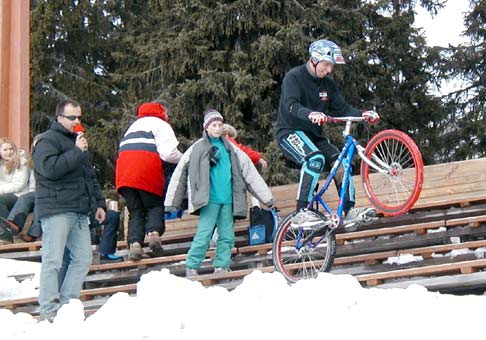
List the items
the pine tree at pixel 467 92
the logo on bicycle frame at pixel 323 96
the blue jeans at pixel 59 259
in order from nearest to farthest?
the blue jeans at pixel 59 259 → the logo on bicycle frame at pixel 323 96 → the pine tree at pixel 467 92

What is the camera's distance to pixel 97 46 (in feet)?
86.6

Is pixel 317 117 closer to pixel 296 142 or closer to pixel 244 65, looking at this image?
pixel 296 142

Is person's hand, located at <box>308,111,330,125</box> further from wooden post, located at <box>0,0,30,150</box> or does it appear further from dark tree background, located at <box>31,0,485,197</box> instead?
dark tree background, located at <box>31,0,485,197</box>

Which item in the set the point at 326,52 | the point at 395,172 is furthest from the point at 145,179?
the point at 395,172

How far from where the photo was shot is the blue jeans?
8656 mm

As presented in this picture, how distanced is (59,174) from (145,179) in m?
2.25

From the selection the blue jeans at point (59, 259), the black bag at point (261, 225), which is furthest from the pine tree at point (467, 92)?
the blue jeans at point (59, 259)

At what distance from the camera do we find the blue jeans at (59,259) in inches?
341

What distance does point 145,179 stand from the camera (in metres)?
10.8

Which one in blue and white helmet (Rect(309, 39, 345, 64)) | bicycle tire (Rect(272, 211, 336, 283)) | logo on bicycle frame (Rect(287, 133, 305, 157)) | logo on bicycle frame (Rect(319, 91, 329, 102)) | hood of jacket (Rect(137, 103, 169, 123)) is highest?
blue and white helmet (Rect(309, 39, 345, 64))

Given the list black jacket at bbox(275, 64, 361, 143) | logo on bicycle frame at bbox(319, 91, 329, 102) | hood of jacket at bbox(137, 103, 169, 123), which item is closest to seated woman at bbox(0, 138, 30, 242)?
hood of jacket at bbox(137, 103, 169, 123)

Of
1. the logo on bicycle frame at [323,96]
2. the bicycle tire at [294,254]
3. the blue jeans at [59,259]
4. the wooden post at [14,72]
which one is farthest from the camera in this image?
the wooden post at [14,72]

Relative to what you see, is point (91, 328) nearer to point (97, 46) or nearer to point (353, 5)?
point (353, 5)

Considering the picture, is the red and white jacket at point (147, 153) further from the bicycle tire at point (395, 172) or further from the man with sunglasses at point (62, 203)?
the bicycle tire at point (395, 172)
